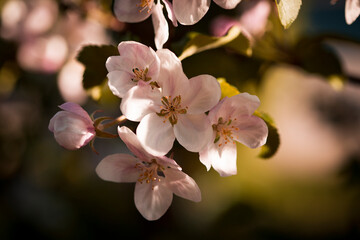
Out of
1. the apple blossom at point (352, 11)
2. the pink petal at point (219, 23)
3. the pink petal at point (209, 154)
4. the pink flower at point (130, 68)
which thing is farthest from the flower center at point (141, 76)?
the pink petal at point (219, 23)

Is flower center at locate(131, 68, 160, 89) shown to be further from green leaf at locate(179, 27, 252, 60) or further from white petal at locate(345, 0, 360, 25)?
white petal at locate(345, 0, 360, 25)

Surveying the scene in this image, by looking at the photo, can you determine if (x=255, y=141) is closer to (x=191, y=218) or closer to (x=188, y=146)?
(x=188, y=146)

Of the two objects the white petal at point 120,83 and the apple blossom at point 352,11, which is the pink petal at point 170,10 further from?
the apple blossom at point 352,11

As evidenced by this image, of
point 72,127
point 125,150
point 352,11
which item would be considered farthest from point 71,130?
point 125,150

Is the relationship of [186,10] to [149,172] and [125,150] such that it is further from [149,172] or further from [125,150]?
[125,150]

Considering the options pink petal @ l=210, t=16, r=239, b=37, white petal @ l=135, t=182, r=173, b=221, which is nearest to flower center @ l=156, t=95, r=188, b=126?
white petal @ l=135, t=182, r=173, b=221

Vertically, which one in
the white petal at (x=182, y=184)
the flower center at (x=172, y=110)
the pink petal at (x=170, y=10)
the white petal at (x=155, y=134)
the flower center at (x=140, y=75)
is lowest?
the white petal at (x=182, y=184)

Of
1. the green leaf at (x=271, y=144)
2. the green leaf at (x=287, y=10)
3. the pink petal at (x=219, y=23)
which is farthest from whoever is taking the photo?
the pink petal at (x=219, y=23)
